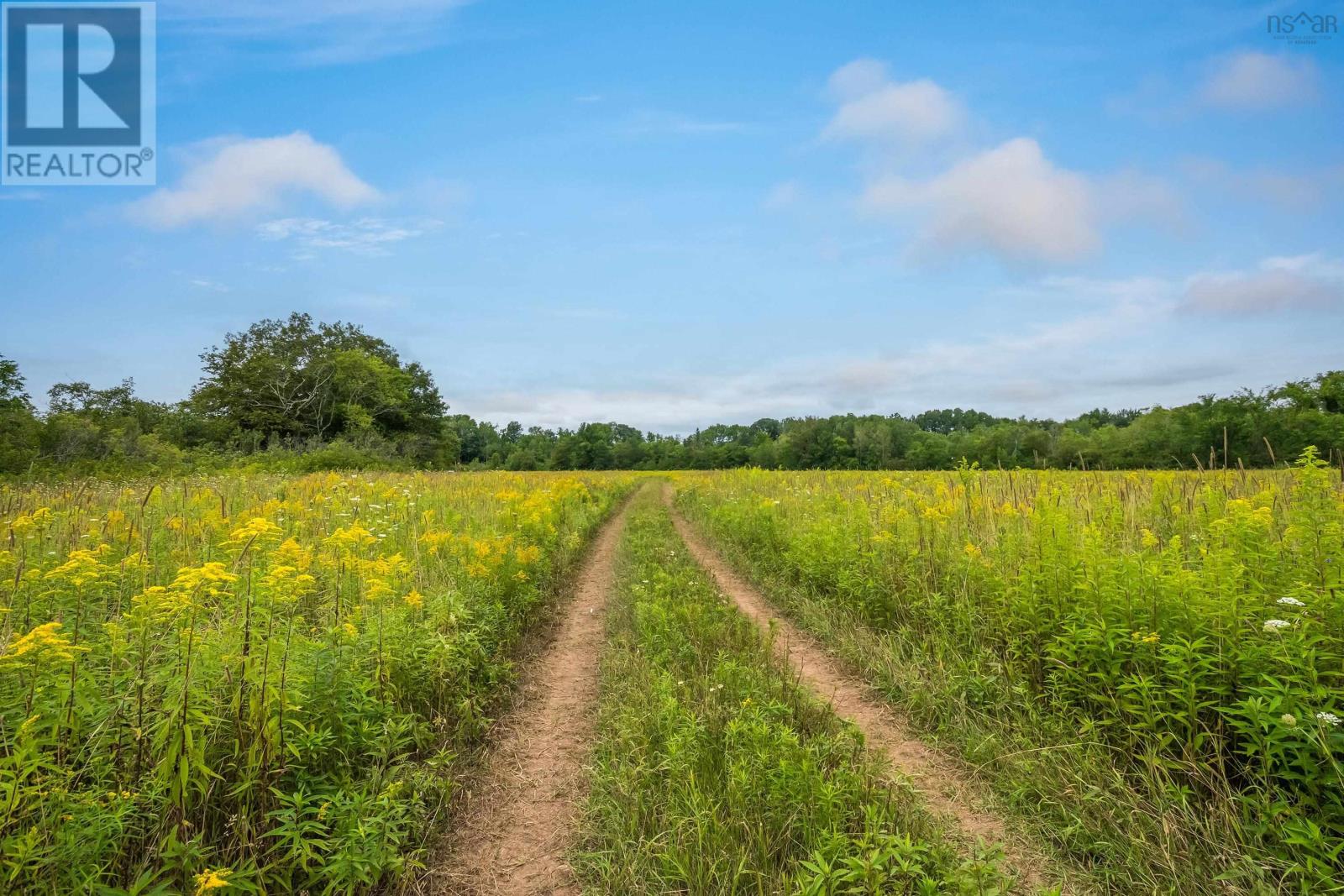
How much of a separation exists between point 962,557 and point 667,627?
13.0ft

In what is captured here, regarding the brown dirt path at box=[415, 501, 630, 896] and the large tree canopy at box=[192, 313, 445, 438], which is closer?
the brown dirt path at box=[415, 501, 630, 896]

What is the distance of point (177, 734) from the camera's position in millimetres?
2756

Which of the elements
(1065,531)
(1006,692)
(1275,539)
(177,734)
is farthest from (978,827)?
(177,734)

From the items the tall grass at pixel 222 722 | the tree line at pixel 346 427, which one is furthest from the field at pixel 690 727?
the tree line at pixel 346 427

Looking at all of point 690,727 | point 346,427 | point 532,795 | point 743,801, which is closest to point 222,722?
point 532,795

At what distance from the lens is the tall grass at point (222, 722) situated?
8.37 feet

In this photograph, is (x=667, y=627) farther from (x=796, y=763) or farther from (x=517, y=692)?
(x=796, y=763)

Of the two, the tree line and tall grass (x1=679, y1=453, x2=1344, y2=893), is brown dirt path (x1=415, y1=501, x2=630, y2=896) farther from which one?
the tree line

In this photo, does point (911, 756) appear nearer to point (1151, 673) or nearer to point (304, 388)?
point (1151, 673)

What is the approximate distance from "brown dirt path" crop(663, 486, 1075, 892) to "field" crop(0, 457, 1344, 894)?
0.03m

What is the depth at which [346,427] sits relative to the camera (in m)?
49.1

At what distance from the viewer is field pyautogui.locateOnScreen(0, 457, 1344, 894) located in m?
2.83

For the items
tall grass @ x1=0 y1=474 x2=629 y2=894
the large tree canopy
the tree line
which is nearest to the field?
tall grass @ x1=0 y1=474 x2=629 y2=894

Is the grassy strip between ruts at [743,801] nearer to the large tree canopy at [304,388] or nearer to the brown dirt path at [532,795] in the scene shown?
the brown dirt path at [532,795]
